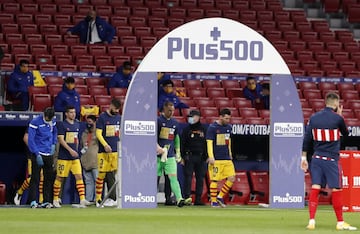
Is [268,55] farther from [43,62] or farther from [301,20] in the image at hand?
[301,20]

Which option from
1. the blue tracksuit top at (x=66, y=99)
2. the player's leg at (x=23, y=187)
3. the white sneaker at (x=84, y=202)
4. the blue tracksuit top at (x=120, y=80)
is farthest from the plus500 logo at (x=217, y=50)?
the blue tracksuit top at (x=120, y=80)

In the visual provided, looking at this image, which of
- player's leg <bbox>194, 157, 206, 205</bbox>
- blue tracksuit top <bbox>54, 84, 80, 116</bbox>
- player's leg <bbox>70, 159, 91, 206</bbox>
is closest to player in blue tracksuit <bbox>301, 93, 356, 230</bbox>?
player's leg <bbox>70, 159, 91, 206</bbox>

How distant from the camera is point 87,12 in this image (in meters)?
33.7

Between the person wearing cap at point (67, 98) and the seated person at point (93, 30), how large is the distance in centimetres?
536

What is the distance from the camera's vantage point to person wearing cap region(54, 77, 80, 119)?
26859mm

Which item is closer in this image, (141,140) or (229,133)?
(141,140)

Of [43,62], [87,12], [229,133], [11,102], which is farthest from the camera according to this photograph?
[87,12]

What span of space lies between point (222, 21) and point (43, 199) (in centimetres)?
514

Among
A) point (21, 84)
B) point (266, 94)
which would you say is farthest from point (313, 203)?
point (266, 94)

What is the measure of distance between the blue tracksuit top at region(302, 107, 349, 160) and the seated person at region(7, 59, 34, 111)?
10723 millimetres

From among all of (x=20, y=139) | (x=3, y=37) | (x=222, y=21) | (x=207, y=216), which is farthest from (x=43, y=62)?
(x=207, y=216)

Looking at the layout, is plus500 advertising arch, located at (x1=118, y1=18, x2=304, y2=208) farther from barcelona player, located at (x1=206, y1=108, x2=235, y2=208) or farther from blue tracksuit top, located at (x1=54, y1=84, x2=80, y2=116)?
blue tracksuit top, located at (x1=54, y1=84, x2=80, y2=116)

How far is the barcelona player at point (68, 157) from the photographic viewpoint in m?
24.8

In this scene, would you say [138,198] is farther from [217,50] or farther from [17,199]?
[217,50]
